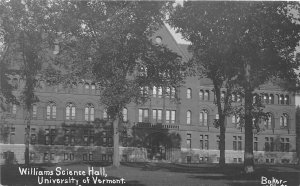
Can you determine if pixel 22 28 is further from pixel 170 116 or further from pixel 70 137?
pixel 170 116

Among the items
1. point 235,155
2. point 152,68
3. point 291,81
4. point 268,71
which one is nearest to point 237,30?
point 268,71

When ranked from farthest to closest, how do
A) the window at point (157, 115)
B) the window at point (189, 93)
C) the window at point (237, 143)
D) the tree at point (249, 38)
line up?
the window at point (237, 143), the window at point (189, 93), the window at point (157, 115), the tree at point (249, 38)

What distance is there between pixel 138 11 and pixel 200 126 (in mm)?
35278

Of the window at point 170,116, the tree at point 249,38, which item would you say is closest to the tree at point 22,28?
the tree at point 249,38

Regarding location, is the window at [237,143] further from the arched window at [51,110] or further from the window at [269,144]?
the arched window at [51,110]

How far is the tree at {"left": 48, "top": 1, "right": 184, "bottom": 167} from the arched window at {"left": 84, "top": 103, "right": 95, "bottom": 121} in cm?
2470

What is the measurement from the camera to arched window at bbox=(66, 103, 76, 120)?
57.8 meters

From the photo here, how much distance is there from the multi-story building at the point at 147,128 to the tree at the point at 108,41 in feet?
71.9

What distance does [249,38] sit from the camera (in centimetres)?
2517

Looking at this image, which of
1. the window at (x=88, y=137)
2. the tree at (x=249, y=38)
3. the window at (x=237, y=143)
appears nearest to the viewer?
the tree at (x=249, y=38)

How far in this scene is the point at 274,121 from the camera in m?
67.2

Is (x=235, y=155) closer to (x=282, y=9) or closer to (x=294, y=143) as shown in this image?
(x=294, y=143)

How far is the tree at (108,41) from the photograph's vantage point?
99.6 ft

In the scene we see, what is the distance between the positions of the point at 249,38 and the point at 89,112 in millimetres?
36340
